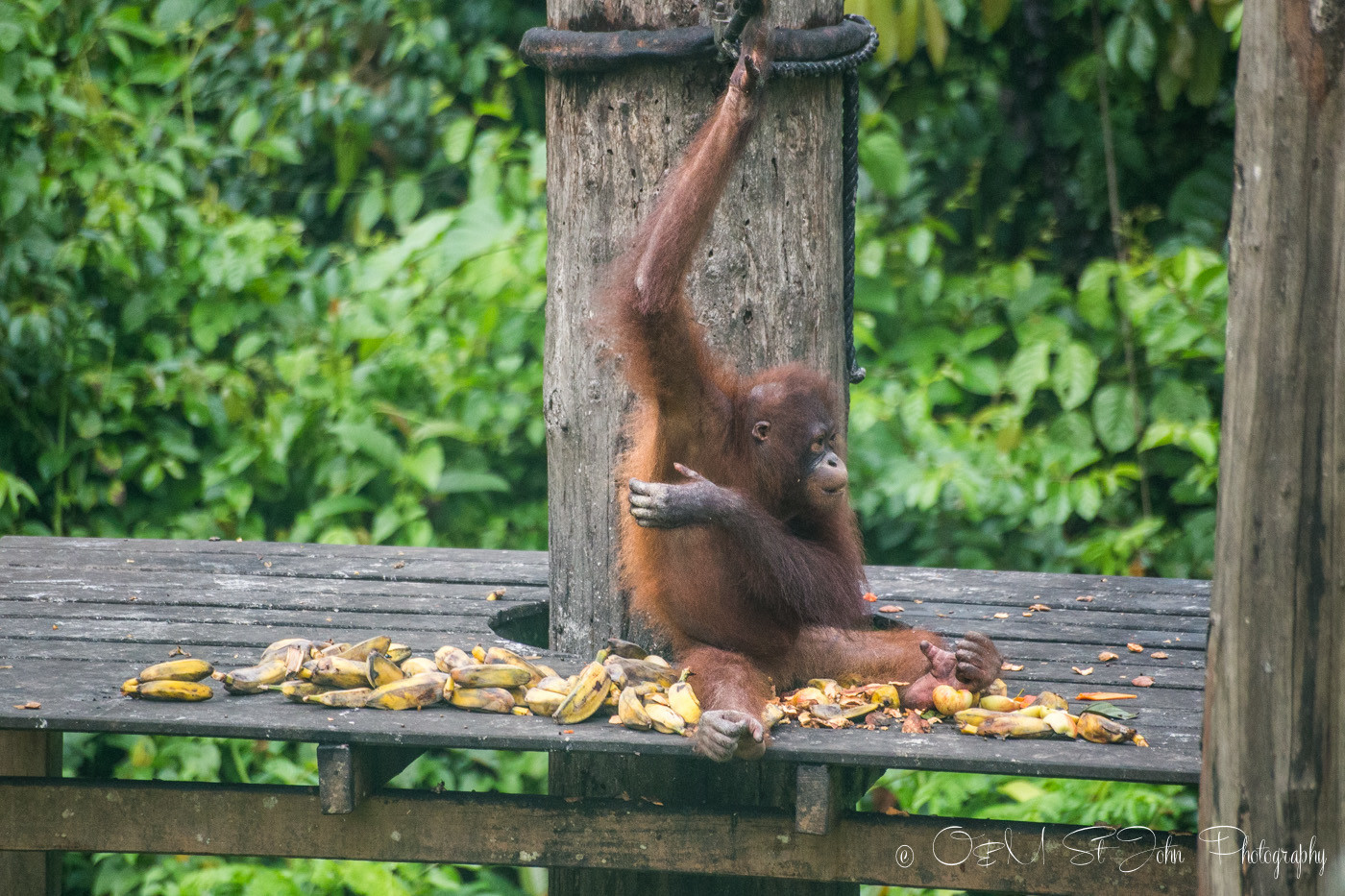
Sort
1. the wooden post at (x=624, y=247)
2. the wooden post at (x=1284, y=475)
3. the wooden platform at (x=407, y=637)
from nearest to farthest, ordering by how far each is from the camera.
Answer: the wooden post at (x=1284, y=475), the wooden platform at (x=407, y=637), the wooden post at (x=624, y=247)

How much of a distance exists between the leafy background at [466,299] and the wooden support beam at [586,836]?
7.14 ft

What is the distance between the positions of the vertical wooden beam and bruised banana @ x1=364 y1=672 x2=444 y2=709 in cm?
107

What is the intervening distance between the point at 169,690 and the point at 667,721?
3.18 ft

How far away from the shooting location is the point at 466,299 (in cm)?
604

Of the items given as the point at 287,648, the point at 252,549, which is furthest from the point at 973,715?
the point at 252,549

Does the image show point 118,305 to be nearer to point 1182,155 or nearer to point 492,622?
point 492,622

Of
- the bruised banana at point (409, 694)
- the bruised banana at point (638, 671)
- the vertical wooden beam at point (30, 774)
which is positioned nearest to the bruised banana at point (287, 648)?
the bruised banana at point (409, 694)

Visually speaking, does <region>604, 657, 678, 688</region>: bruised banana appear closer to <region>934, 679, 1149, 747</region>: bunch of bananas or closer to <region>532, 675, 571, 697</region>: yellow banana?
<region>532, 675, 571, 697</region>: yellow banana

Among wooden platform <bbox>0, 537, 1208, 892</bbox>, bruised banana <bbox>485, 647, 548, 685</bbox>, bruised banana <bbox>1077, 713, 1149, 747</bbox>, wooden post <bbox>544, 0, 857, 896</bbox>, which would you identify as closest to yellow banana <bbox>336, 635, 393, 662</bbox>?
wooden platform <bbox>0, 537, 1208, 892</bbox>

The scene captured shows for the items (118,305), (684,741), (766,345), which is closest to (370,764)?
(684,741)

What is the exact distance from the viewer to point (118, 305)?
629cm

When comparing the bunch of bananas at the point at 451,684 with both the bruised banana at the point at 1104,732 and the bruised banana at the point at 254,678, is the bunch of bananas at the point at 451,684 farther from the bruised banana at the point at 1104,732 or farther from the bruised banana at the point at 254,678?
the bruised banana at the point at 1104,732

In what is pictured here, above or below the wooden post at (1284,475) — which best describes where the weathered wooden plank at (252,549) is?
below

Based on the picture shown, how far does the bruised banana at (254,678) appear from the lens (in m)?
2.74
